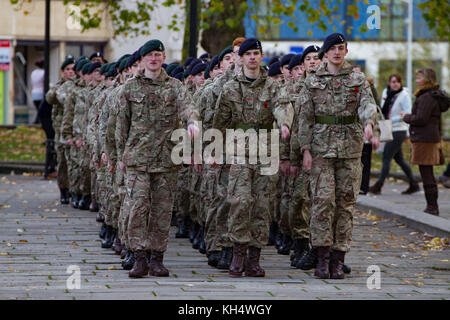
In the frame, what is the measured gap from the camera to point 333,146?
9.80 meters

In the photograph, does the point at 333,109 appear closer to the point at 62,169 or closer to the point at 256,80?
the point at 256,80

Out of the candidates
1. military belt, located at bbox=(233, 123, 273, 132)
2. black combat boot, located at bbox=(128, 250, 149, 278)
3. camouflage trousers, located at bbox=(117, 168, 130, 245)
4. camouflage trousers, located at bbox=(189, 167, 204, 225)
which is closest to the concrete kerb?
camouflage trousers, located at bbox=(189, 167, 204, 225)

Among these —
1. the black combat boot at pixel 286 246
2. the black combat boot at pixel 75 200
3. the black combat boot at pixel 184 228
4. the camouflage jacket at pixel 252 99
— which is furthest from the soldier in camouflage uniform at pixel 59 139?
the camouflage jacket at pixel 252 99

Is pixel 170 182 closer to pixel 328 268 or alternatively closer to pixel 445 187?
pixel 328 268

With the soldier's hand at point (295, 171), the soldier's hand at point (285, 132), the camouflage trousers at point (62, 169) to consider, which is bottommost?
the camouflage trousers at point (62, 169)

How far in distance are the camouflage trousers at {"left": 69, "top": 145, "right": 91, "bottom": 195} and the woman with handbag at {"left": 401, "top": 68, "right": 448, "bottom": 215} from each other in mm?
4524

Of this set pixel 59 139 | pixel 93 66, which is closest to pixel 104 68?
pixel 93 66

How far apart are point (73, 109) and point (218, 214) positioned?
5.90 metres

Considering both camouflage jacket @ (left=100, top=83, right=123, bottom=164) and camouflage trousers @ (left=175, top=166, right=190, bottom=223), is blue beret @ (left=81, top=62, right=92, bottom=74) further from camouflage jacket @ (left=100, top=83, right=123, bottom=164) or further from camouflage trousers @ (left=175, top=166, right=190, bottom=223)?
camouflage jacket @ (left=100, top=83, right=123, bottom=164)

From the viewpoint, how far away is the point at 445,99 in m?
15.5

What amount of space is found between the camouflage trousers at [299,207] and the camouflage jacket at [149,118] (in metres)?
1.86

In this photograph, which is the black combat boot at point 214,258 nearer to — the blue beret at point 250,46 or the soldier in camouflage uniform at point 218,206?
the soldier in camouflage uniform at point 218,206

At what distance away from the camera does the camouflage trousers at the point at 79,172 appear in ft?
50.8
